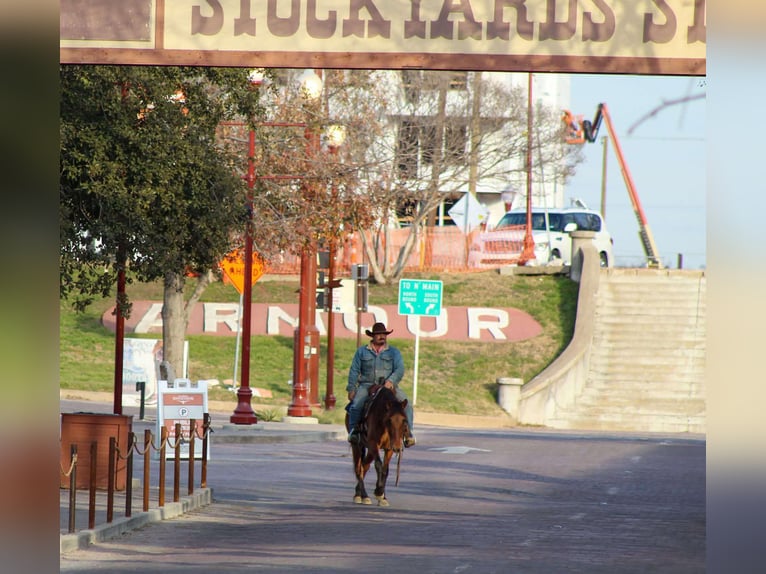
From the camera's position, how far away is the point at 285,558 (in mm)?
11781

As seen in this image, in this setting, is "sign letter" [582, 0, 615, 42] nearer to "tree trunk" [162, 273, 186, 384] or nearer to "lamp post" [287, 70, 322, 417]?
"lamp post" [287, 70, 322, 417]

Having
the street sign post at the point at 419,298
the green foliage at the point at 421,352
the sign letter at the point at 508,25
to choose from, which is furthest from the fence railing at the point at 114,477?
the street sign post at the point at 419,298

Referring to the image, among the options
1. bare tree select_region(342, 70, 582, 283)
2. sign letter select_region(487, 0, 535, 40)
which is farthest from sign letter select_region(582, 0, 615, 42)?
bare tree select_region(342, 70, 582, 283)

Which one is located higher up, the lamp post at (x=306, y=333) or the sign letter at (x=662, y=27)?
the sign letter at (x=662, y=27)

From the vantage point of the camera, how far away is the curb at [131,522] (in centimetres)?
1204

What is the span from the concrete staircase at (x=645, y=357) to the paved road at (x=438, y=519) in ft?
34.1

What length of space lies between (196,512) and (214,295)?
3133 cm

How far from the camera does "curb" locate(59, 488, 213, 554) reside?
12.0 m

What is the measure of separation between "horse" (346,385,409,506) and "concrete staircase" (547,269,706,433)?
65.9 ft

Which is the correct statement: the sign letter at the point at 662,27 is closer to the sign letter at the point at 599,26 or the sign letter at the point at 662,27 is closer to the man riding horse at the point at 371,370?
the sign letter at the point at 599,26

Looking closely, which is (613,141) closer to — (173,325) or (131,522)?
(173,325)

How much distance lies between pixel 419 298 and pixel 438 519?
23.7 meters

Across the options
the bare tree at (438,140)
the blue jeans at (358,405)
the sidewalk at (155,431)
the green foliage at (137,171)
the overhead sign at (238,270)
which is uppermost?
the bare tree at (438,140)

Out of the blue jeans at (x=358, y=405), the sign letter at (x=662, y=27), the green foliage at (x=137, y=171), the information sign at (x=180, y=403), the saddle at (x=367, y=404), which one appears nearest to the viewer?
the sign letter at (x=662, y=27)
